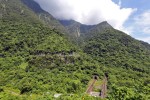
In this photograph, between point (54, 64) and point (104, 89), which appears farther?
point (54, 64)

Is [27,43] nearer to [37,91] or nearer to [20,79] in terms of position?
[20,79]

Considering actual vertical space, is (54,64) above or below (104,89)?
above

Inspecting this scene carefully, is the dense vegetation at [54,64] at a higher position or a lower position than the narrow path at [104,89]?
higher

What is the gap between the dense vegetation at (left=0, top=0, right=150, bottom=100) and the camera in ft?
304

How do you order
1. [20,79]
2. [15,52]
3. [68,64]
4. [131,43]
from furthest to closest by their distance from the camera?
[131,43] → [15,52] → [68,64] → [20,79]

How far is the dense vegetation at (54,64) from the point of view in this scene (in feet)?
304

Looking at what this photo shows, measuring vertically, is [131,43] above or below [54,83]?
above

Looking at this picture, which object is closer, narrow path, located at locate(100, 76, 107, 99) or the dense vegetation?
the dense vegetation

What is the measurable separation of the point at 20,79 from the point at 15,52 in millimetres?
40368

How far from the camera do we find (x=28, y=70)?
118312 millimetres

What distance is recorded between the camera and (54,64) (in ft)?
411

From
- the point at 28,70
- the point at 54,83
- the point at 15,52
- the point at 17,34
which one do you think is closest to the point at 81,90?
the point at 54,83

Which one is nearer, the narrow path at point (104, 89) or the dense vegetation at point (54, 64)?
the dense vegetation at point (54, 64)

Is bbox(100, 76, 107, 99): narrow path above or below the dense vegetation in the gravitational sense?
below
